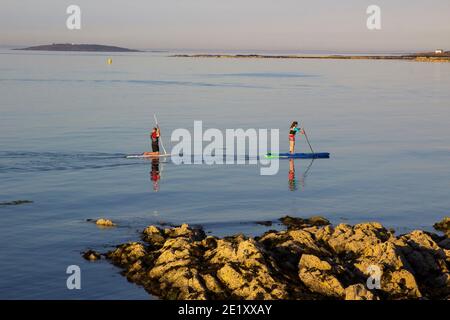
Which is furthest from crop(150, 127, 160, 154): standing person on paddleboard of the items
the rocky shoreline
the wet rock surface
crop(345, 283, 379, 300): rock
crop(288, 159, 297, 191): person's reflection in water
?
crop(345, 283, 379, 300): rock

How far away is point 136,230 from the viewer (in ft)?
107

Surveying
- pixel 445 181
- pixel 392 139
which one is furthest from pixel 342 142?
pixel 445 181

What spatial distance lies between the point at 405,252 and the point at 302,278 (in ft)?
16.0

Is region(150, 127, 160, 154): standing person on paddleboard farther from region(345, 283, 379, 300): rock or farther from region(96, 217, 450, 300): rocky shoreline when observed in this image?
region(345, 283, 379, 300): rock

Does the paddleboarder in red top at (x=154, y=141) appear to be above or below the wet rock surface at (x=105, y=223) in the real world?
above

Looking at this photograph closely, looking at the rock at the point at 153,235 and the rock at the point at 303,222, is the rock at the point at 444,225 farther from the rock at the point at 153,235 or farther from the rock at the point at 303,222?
the rock at the point at 153,235

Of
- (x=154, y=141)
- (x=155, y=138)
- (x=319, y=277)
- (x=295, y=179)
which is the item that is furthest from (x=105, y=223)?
(x=154, y=141)

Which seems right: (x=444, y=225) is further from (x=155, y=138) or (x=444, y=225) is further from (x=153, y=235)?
(x=155, y=138)

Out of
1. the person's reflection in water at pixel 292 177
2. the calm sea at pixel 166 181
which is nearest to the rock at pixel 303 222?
the calm sea at pixel 166 181

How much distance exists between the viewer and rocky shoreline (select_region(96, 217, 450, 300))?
24.3m

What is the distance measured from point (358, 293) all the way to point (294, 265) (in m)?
3.61

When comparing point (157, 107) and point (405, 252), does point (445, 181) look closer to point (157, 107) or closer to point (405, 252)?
point (405, 252)

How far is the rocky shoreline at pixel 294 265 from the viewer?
2434 cm

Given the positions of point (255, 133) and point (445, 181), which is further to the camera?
point (255, 133)
